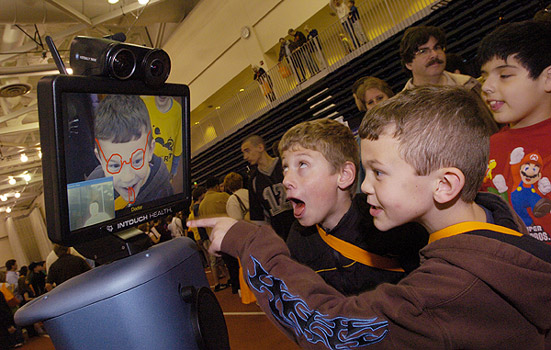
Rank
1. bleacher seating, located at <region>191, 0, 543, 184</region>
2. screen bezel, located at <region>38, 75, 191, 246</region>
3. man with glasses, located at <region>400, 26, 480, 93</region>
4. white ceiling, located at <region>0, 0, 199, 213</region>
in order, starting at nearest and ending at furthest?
1. screen bezel, located at <region>38, 75, 191, 246</region>
2. man with glasses, located at <region>400, 26, 480, 93</region>
3. bleacher seating, located at <region>191, 0, 543, 184</region>
4. white ceiling, located at <region>0, 0, 199, 213</region>

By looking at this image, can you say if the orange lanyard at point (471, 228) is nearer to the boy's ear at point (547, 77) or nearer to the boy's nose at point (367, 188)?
the boy's nose at point (367, 188)

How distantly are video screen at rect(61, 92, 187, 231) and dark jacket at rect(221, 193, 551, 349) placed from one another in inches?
18.4

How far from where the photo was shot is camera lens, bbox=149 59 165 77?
1.10m

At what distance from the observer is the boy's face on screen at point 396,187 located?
3.26ft

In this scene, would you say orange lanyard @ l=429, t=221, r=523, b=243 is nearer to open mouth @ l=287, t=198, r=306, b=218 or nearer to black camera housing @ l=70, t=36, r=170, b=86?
open mouth @ l=287, t=198, r=306, b=218

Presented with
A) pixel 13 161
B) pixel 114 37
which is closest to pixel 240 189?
pixel 114 37

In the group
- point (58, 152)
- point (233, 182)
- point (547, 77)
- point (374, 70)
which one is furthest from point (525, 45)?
point (374, 70)

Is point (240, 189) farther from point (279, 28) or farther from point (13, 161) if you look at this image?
point (13, 161)

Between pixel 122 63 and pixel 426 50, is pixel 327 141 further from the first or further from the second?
pixel 426 50

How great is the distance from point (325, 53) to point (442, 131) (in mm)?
11415

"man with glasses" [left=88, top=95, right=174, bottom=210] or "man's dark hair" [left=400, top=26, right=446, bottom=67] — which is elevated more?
"man's dark hair" [left=400, top=26, right=446, bottom=67]

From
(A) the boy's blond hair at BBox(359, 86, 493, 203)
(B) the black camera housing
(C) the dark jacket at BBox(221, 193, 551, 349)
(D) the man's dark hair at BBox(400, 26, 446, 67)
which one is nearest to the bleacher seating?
(D) the man's dark hair at BBox(400, 26, 446, 67)

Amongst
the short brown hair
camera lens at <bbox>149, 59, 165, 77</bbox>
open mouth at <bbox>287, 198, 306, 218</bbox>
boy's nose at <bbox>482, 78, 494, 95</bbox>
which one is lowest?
open mouth at <bbox>287, 198, 306, 218</bbox>

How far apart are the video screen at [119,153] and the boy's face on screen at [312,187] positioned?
56cm
